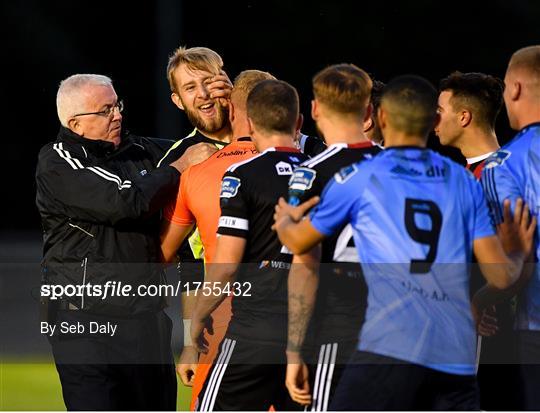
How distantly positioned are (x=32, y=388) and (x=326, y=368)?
15.4 ft

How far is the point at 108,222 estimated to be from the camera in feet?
16.6

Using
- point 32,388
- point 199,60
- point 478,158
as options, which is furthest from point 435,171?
point 32,388

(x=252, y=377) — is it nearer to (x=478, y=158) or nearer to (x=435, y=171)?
(x=435, y=171)

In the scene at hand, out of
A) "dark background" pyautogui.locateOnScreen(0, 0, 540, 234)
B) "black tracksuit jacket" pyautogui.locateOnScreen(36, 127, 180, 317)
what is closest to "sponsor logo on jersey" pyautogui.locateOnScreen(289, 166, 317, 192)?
"black tracksuit jacket" pyautogui.locateOnScreen(36, 127, 180, 317)

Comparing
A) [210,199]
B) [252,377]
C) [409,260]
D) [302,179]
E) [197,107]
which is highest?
[197,107]

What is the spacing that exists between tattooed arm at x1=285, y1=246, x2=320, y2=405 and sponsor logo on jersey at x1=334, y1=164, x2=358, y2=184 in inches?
14.6

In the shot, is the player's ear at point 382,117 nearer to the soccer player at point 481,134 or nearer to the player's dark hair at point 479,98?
the soccer player at point 481,134

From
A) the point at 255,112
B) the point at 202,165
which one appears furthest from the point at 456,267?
the point at 202,165

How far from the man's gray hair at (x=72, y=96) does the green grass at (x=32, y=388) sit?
3.00 meters

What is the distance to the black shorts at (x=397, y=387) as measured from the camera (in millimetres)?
3836

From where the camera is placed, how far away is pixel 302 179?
4.20m

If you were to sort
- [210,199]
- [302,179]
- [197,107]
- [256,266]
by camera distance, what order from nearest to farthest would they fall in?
[302,179]
[256,266]
[210,199]
[197,107]

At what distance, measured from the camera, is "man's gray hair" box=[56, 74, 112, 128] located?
522 cm

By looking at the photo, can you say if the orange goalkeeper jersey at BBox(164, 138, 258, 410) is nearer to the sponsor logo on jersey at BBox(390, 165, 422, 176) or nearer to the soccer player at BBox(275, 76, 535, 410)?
the soccer player at BBox(275, 76, 535, 410)
